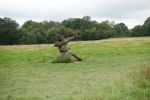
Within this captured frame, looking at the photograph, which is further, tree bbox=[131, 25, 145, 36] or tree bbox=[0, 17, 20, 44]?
tree bbox=[131, 25, 145, 36]

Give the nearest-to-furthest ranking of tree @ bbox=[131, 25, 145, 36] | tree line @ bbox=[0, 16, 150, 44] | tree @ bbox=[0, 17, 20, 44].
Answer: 1. tree @ bbox=[0, 17, 20, 44]
2. tree line @ bbox=[0, 16, 150, 44]
3. tree @ bbox=[131, 25, 145, 36]

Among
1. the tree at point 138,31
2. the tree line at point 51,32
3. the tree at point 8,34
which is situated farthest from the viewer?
the tree at point 138,31

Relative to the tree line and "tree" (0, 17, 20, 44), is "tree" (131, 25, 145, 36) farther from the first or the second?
"tree" (0, 17, 20, 44)

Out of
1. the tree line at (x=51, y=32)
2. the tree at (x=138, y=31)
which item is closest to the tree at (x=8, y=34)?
the tree line at (x=51, y=32)

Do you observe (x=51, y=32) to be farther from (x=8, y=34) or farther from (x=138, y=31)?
(x=138, y=31)

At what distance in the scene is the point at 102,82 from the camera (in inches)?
636

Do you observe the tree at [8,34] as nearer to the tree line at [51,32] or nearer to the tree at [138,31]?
the tree line at [51,32]

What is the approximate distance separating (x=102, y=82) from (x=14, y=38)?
49127mm

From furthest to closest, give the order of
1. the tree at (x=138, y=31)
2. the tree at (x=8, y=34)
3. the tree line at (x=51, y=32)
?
1. the tree at (x=138, y=31)
2. the tree line at (x=51, y=32)
3. the tree at (x=8, y=34)

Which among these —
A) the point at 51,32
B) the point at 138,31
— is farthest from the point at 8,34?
the point at 138,31

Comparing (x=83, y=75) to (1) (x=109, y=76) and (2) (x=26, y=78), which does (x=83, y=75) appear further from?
(2) (x=26, y=78)

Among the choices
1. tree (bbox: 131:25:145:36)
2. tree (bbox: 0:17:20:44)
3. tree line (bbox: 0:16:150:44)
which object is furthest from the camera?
tree (bbox: 131:25:145:36)

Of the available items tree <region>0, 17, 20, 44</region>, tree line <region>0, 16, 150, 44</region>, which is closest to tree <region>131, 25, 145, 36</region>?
tree line <region>0, 16, 150, 44</region>

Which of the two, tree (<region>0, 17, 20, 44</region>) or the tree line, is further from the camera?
the tree line
